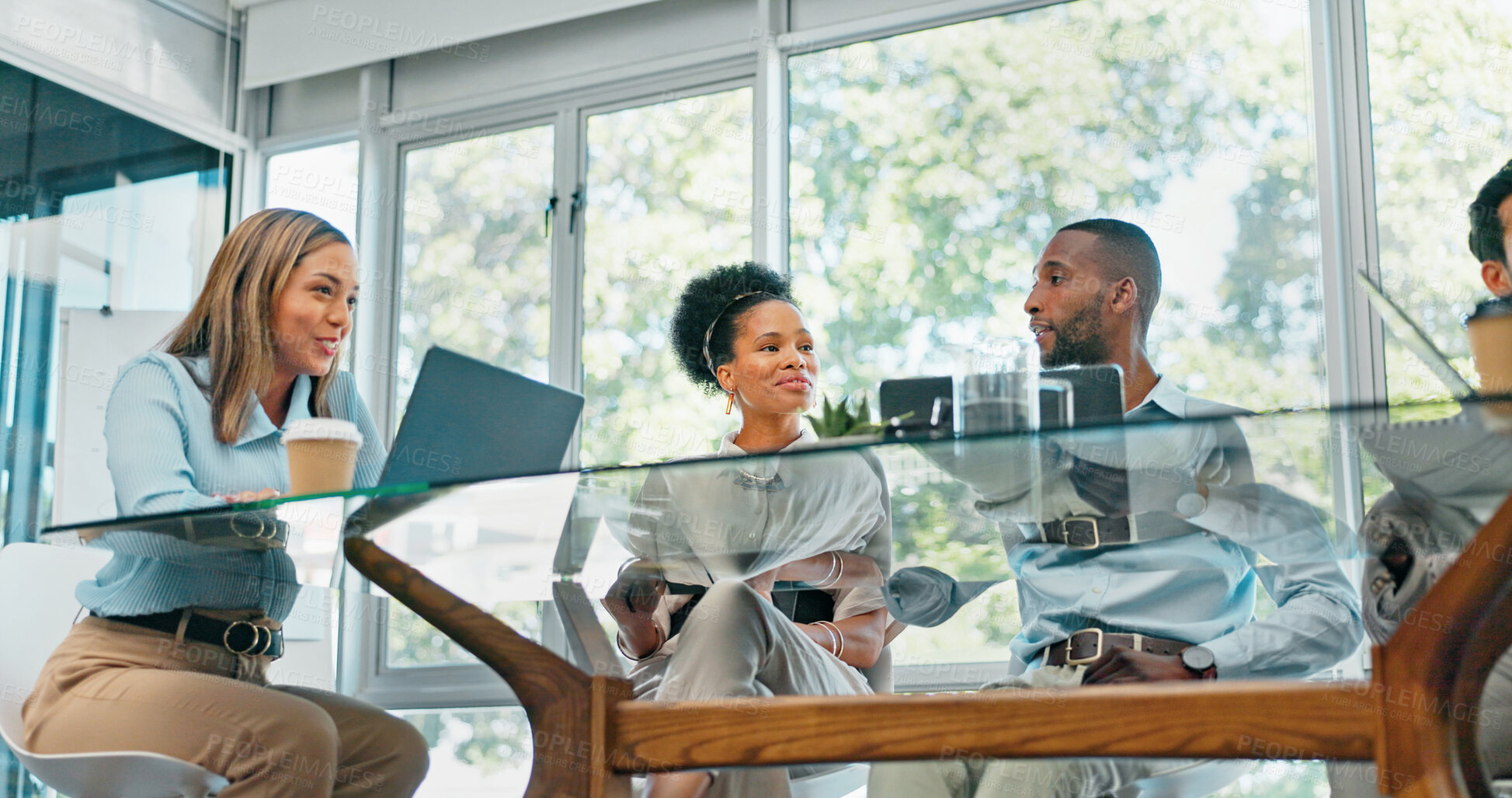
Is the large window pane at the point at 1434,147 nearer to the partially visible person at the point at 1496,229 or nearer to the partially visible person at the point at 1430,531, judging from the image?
the partially visible person at the point at 1496,229

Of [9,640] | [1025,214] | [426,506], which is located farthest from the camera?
[1025,214]

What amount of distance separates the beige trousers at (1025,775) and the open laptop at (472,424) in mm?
585

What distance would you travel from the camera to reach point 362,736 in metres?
1.89

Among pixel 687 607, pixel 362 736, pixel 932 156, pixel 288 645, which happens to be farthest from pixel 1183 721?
pixel 288 645

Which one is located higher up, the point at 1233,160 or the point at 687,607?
the point at 1233,160

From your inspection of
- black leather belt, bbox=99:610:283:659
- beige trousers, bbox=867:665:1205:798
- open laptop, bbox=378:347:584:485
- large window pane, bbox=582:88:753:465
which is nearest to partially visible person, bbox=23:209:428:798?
black leather belt, bbox=99:610:283:659

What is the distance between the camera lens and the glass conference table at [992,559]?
106 cm

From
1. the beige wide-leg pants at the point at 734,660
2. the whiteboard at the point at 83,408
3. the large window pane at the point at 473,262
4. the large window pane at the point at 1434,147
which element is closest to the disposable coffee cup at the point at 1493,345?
the beige wide-leg pants at the point at 734,660

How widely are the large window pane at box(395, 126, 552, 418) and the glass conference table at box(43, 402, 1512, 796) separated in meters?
2.23

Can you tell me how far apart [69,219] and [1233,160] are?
10.0ft

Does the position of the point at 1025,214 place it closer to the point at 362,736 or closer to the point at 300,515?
the point at 362,736

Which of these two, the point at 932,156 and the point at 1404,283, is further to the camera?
the point at 932,156

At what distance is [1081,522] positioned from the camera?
1199 millimetres

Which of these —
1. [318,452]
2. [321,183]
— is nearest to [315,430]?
[318,452]
